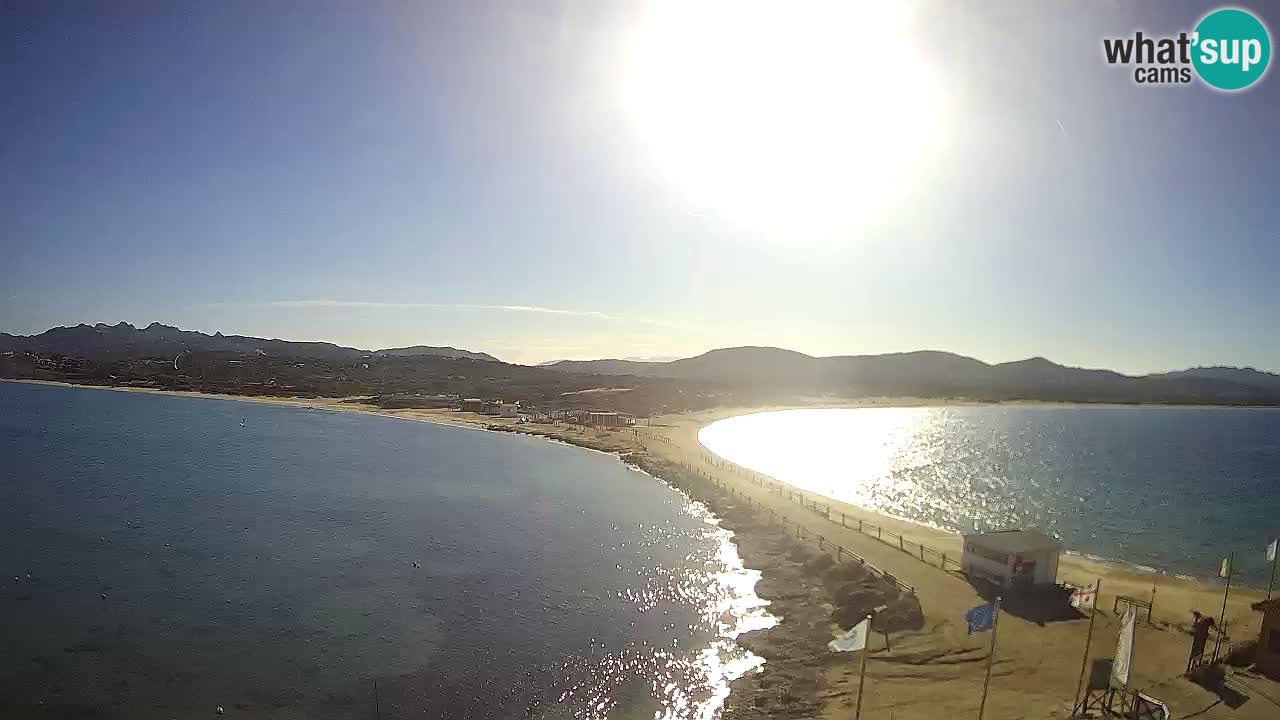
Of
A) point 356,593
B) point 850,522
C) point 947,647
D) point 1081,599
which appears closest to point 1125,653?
point 947,647

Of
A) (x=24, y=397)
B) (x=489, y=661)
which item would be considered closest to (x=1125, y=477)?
(x=489, y=661)

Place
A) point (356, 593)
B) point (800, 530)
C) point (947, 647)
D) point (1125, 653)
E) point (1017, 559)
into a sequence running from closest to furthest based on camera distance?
point (1125, 653) < point (947, 647) < point (1017, 559) < point (356, 593) < point (800, 530)

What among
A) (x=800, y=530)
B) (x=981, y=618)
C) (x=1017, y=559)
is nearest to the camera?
(x=981, y=618)

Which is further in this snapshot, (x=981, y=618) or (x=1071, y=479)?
(x=1071, y=479)

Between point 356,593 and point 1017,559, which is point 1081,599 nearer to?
point 1017,559

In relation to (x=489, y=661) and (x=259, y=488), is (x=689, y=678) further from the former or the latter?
(x=259, y=488)

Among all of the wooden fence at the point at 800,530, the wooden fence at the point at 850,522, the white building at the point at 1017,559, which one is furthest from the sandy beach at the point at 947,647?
the white building at the point at 1017,559
